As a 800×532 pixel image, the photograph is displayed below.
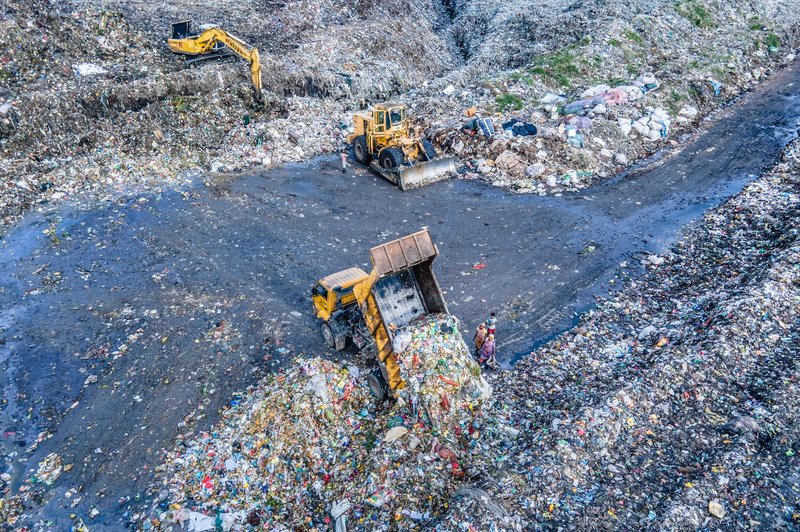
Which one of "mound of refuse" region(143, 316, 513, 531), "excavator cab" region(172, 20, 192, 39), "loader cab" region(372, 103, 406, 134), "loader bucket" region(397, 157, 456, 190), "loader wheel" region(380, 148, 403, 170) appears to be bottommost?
"mound of refuse" region(143, 316, 513, 531)

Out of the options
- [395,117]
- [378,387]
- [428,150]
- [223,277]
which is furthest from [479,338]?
[395,117]

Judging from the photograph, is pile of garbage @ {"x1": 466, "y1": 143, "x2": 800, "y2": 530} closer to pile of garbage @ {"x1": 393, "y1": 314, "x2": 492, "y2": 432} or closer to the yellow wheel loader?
pile of garbage @ {"x1": 393, "y1": 314, "x2": 492, "y2": 432}

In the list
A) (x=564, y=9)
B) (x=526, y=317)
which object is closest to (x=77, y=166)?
(x=526, y=317)

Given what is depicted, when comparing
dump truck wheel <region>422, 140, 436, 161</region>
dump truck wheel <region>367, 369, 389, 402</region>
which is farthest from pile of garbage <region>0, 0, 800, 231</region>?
dump truck wheel <region>367, 369, 389, 402</region>

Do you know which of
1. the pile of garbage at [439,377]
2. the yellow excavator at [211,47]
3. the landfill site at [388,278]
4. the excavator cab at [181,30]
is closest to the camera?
the landfill site at [388,278]

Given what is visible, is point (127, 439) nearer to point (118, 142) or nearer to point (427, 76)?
point (118, 142)

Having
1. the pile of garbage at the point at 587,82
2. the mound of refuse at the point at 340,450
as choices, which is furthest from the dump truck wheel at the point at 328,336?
the pile of garbage at the point at 587,82

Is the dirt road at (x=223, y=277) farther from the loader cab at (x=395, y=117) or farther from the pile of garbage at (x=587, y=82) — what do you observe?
the loader cab at (x=395, y=117)
